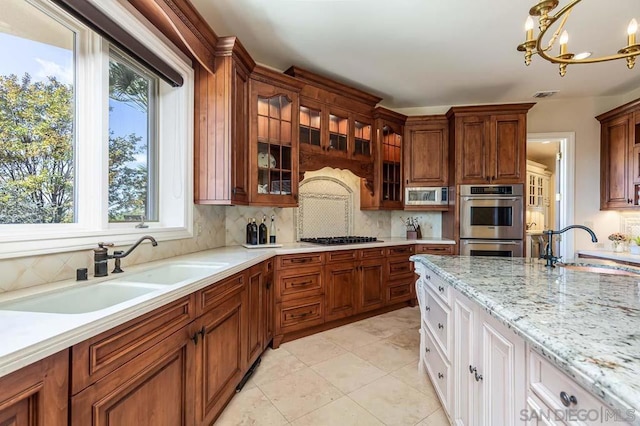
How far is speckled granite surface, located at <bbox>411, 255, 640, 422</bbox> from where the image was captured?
1.97ft

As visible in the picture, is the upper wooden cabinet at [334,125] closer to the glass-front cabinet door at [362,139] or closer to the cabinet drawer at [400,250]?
the glass-front cabinet door at [362,139]

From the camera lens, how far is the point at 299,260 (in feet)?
9.24

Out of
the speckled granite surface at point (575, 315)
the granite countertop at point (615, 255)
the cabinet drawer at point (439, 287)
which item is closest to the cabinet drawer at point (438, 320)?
the cabinet drawer at point (439, 287)

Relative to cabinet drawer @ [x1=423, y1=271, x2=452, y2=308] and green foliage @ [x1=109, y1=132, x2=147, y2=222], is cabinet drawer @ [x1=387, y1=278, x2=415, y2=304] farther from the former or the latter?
green foliage @ [x1=109, y1=132, x2=147, y2=222]

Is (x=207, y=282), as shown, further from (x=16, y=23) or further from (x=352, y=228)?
(x=352, y=228)

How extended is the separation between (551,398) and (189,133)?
8.36 feet

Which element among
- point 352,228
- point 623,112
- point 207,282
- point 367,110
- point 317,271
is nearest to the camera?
point 207,282

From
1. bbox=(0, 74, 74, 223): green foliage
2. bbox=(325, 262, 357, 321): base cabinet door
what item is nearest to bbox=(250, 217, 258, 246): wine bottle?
bbox=(325, 262, 357, 321): base cabinet door

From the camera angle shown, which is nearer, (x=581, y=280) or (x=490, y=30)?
(x=581, y=280)

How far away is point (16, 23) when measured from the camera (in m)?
1.34

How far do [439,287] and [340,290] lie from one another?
1.45 m

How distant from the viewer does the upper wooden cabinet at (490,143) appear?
3.61m

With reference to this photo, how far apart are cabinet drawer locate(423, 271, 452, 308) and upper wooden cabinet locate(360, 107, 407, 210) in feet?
5.93

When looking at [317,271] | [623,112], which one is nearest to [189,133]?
[317,271]
